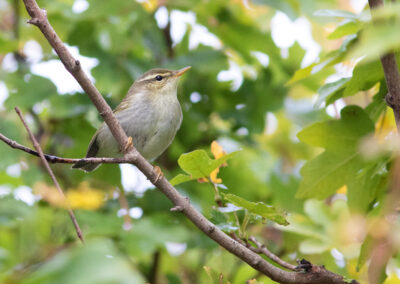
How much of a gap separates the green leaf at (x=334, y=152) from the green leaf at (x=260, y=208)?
357mm

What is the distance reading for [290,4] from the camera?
3939 millimetres

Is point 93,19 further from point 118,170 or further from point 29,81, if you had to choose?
point 118,170

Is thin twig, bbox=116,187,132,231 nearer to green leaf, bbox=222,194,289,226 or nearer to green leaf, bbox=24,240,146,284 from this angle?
green leaf, bbox=222,194,289,226

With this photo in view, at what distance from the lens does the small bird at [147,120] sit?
394cm

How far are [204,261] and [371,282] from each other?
7.25 ft

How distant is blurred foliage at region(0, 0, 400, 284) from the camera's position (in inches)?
99.1

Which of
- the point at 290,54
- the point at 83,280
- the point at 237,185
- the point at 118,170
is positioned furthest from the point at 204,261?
the point at 83,280

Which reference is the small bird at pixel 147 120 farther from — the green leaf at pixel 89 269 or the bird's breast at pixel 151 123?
the green leaf at pixel 89 269

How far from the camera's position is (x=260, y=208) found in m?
1.91

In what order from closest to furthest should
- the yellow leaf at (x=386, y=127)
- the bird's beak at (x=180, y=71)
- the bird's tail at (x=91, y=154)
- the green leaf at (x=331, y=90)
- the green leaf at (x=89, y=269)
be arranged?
the green leaf at (x=89, y=269) → the green leaf at (x=331, y=90) → the yellow leaf at (x=386, y=127) → the bird's beak at (x=180, y=71) → the bird's tail at (x=91, y=154)

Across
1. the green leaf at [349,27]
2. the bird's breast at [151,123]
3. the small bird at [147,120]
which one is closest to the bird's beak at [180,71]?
the small bird at [147,120]

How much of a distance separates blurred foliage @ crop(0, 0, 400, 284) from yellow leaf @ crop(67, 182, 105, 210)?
0.04 feet

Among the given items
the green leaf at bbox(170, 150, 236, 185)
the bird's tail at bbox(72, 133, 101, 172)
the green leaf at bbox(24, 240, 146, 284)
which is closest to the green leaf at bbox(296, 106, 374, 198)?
the green leaf at bbox(170, 150, 236, 185)

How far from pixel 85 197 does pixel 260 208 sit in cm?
196
